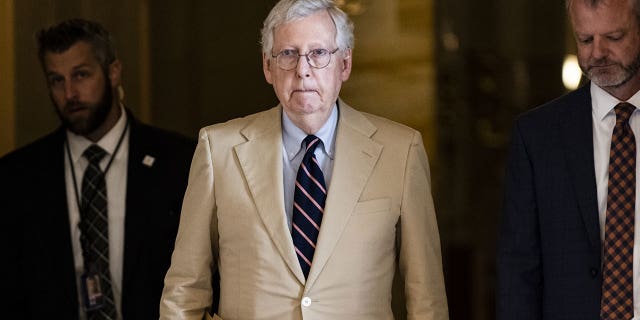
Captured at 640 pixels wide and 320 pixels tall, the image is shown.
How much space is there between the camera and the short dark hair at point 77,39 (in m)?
5.64

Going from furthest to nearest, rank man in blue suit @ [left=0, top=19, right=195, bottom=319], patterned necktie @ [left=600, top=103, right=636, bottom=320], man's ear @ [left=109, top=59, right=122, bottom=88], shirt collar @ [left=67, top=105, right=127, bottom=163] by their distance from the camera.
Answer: man's ear @ [left=109, top=59, right=122, bottom=88]
shirt collar @ [left=67, top=105, right=127, bottom=163]
man in blue suit @ [left=0, top=19, right=195, bottom=319]
patterned necktie @ [left=600, top=103, right=636, bottom=320]

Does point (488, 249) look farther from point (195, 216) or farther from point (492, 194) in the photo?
point (195, 216)

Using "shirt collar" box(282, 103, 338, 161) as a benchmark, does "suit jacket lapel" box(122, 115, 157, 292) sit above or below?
below

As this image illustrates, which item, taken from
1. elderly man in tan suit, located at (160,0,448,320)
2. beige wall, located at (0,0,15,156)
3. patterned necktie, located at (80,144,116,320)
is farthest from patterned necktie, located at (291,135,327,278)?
beige wall, located at (0,0,15,156)

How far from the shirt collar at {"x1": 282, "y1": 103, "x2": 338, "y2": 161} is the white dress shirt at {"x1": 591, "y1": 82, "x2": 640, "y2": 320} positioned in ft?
2.99

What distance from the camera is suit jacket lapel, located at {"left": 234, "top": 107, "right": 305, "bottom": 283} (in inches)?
170

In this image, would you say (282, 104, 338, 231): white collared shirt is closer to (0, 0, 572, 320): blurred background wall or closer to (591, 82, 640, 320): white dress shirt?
(591, 82, 640, 320): white dress shirt

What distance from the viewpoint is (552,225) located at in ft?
14.0

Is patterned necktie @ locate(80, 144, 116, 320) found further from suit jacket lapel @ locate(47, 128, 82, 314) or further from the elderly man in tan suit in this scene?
the elderly man in tan suit

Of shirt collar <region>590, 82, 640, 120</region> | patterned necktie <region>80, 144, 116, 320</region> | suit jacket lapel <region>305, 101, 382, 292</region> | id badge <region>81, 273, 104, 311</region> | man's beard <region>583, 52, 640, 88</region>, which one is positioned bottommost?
id badge <region>81, 273, 104, 311</region>

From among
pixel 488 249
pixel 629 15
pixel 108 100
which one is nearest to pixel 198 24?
pixel 108 100

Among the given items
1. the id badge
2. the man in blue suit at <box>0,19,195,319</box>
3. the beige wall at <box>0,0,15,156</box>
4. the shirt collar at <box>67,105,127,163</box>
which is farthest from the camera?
the beige wall at <box>0,0,15,156</box>

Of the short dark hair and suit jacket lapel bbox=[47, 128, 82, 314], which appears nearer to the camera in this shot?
suit jacket lapel bbox=[47, 128, 82, 314]

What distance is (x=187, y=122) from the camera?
21.0ft
